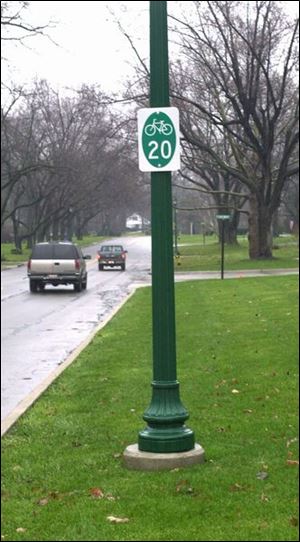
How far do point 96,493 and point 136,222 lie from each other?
2.24 meters

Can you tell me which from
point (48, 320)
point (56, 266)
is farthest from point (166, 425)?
point (56, 266)

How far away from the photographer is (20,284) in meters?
34.1

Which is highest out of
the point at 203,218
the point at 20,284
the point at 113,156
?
the point at 113,156

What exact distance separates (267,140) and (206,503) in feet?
8.96

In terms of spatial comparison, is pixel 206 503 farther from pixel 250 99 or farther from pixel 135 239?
pixel 250 99

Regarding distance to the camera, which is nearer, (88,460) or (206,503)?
(206,503)

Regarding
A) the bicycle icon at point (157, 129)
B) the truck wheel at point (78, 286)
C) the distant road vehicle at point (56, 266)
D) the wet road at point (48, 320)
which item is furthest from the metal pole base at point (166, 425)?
the truck wheel at point (78, 286)

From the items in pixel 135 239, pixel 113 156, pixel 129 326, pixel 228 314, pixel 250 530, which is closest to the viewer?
pixel 250 530

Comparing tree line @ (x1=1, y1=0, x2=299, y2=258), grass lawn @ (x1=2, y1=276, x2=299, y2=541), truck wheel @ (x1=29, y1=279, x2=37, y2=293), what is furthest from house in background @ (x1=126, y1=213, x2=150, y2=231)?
truck wheel @ (x1=29, y1=279, x2=37, y2=293)

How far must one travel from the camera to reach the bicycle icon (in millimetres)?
5328

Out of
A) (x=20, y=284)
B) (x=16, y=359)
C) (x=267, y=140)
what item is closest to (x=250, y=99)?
(x=267, y=140)

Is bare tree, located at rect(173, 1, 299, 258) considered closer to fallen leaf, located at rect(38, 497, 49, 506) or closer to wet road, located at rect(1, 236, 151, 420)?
wet road, located at rect(1, 236, 151, 420)

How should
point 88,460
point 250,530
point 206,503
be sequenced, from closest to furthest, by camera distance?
1. point 250,530
2. point 206,503
3. point 88,460

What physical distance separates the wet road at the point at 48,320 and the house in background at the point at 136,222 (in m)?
0.11
